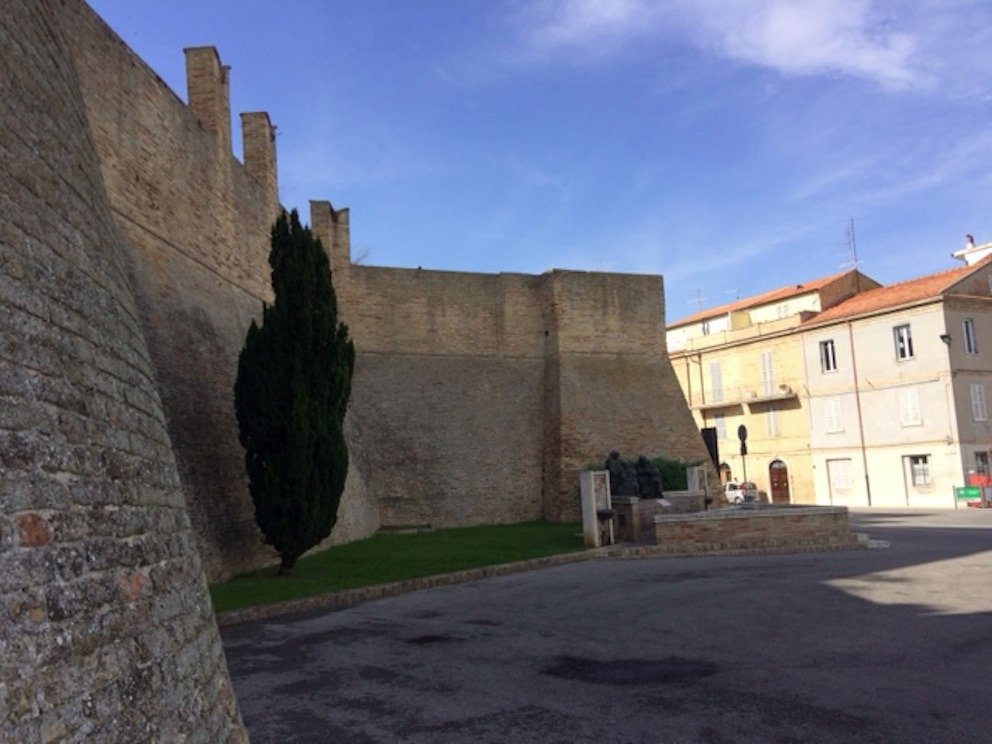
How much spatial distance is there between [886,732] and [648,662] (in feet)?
7.31

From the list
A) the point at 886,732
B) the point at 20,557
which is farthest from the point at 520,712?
the point at 20,557

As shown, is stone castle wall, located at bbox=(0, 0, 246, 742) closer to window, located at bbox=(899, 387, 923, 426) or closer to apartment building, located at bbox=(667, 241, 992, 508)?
apartment building, located at bbox=(667, 241, 992, 508)

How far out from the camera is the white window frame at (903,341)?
101 feet

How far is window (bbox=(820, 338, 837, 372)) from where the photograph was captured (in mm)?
33750

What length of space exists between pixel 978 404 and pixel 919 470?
3.20 meters

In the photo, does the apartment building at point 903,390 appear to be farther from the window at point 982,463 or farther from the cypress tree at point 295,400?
the cypress tree at point 295,400

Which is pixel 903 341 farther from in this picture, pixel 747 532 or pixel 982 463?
pixel 747 532

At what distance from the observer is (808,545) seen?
14.6 m

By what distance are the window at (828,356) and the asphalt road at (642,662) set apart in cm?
2388

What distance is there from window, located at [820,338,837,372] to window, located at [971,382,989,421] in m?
5.35

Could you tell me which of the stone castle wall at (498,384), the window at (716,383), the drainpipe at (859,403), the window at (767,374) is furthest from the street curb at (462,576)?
the window at (716,383)

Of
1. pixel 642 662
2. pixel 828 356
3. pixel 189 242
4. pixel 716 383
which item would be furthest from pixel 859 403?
pixel 642 662

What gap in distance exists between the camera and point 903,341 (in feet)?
102

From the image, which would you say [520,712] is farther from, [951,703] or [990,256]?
[990,256]
